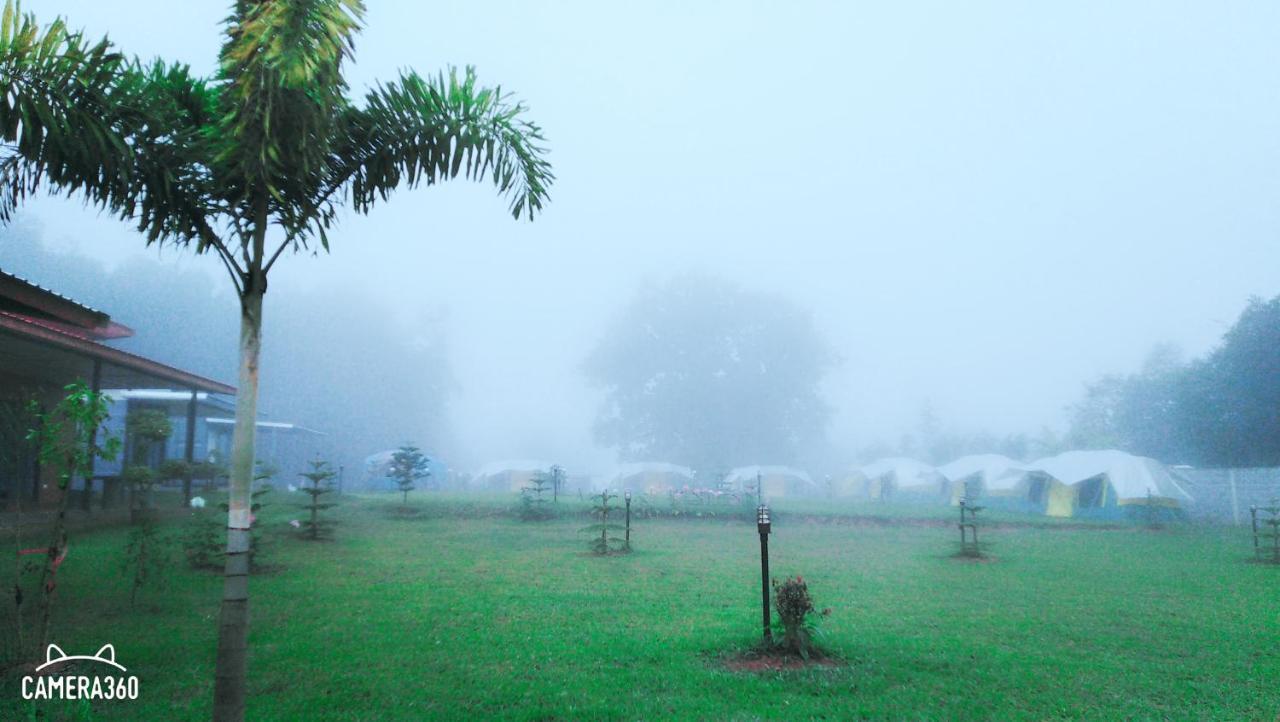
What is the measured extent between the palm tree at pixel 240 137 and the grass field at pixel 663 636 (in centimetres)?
215

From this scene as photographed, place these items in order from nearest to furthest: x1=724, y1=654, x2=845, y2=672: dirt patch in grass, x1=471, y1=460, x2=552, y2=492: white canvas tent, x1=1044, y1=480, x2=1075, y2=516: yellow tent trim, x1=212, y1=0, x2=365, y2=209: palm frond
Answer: x1=212, y1=0, x2=365, y2=209: palm frond < x1=724, y1=654, x2=845, y2=672: dirt patch in grass < x1=1044, y1=480, x2=1075, y2=516: yellow tent trim < x1=471, y1=460, x2=552, y2=492: white canvas tent

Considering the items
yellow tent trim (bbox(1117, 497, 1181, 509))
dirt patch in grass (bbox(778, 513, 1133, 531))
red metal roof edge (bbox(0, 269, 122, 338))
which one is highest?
red metal roof edge (bbox(0, 269, 122, 338))

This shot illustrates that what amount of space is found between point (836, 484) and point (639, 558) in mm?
39616

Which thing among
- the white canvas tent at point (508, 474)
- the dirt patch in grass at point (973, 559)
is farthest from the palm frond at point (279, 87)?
the white canvas tent at point (508, 474)

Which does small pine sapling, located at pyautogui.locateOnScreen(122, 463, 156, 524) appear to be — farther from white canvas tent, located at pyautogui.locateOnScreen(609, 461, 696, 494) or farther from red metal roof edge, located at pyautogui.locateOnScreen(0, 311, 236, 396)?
white canvas tent, located at pyautogui.locateOnScreen(609, 461, 696, 494)

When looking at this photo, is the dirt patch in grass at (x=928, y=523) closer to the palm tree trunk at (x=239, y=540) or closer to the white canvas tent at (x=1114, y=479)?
the white canvas tent at (x=1114, y=479)

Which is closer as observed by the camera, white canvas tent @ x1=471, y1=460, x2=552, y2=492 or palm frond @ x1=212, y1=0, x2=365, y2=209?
palm frond @ x1=212, y1=0, x2=365, y2=209

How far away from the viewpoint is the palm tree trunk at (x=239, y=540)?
4051mm

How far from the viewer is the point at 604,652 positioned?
22.5 feet

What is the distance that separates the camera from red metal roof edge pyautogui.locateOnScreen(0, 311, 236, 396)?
10039 mm

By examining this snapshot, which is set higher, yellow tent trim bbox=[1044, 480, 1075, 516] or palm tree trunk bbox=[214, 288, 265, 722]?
palm tree trunk bbox=[214, 288, 265, 722]

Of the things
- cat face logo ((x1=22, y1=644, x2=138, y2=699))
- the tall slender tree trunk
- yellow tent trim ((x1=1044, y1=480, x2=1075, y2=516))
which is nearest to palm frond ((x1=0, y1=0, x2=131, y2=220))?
the tall slender tree trunk

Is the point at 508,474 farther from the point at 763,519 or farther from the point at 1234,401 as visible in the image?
the point at 763,519

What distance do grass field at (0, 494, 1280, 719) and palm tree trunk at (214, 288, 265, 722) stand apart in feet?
3.63
